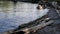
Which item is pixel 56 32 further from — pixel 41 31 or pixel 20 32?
→ pixel 20 32

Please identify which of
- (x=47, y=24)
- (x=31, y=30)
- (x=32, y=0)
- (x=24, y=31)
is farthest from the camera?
(x=32, y=0)

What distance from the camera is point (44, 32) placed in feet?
43.0

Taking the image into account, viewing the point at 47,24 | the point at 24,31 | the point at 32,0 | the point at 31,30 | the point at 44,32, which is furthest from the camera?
the point at 32,0

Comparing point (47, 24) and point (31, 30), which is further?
point (47, 24)

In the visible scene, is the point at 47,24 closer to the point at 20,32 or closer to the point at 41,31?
the point at 41,31

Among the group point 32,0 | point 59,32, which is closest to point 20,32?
point 59,32

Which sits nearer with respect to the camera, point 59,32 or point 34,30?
point 34,30

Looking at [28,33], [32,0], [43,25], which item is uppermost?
[32,0]

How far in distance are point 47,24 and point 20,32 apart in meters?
4.54

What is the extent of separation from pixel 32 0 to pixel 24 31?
57.5 metres

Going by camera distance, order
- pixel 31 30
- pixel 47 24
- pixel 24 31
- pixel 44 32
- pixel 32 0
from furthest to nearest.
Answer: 1. pixel 32 0
2. pixel 47 24
3. pixel 44 32
4. pixel 31 30
5. pixel 24 31

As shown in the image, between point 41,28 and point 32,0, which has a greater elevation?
point 32,0

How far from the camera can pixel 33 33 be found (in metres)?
12.0

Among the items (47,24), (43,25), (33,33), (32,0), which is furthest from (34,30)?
(32,0)
